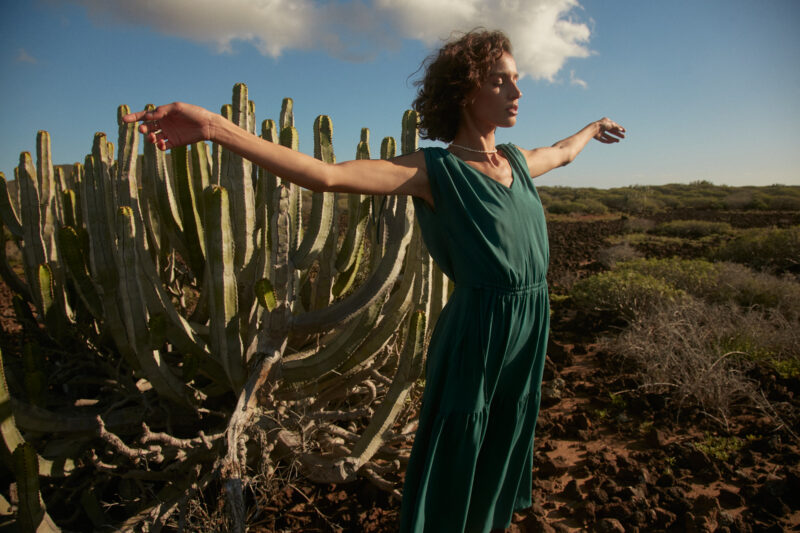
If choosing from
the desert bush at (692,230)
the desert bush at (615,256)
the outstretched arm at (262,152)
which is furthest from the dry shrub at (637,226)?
the outstretched arm at (262,152)

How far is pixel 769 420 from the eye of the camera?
3.28 m

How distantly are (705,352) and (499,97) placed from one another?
311 centimetres

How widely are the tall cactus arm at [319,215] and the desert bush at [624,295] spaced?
3.62 meters

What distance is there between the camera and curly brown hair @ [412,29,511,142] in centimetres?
173

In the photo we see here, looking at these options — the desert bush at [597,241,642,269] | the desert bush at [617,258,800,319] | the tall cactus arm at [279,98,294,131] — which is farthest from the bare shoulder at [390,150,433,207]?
the desert bush at [597,241,642,269]

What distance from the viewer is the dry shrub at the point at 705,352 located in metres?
3.45

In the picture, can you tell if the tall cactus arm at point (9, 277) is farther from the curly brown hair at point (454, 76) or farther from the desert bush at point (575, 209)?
the desert bush at point (575, 209)

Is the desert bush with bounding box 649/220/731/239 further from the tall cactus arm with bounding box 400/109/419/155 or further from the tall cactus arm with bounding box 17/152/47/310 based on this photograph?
the tall cactus arm with bounding box 17/152/47/310

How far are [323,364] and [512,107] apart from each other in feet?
4.52

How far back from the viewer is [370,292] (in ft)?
7.59

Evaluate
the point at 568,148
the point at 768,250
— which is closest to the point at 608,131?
the point at 568,148

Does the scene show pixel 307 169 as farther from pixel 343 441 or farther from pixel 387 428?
pixel 343 441

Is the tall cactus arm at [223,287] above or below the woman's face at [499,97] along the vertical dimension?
below

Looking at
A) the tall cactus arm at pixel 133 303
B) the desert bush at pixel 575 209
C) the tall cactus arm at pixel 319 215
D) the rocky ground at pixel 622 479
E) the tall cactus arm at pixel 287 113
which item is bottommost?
the rocky ground at pixel 622 479
